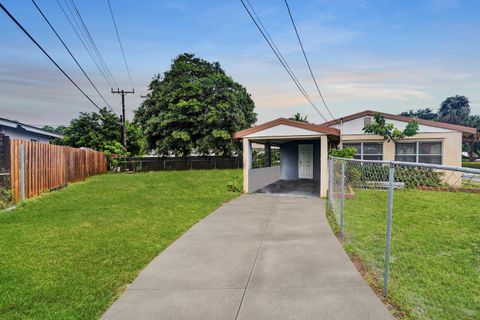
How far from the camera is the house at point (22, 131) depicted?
1784 centimetres

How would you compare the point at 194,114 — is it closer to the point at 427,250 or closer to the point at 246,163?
the point at 246,163

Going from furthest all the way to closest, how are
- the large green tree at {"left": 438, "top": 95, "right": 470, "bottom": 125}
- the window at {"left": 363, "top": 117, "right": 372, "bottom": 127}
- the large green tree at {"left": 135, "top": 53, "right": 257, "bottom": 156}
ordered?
the large green tree at {"left": 438, "top": 95, "right": 470, "bottom": 125}
the large green tree at {"left": 135, "top": 53, "right": 257, "bottom": 156}
the window at {"left": 363, "top": 117, "right": 372, "bottom": 127}

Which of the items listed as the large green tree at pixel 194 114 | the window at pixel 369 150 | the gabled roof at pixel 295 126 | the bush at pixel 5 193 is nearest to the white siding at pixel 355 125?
the window at pixel 369 150

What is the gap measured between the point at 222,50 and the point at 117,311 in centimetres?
1286

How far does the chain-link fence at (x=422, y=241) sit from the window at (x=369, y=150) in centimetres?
642

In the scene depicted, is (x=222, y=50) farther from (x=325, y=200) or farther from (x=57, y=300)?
(x=57, y=300)

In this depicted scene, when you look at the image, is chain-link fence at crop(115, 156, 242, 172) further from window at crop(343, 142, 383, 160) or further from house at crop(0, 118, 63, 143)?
window at crop(343, 142, 383, 160)

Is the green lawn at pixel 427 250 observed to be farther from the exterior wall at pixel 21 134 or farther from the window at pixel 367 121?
the exterior wall at pixel 21 134

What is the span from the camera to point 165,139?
27.3m

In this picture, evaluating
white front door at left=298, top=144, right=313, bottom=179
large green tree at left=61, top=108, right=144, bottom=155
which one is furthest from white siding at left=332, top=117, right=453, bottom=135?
large green tree at left=61, top=108, right=144, bottom=155

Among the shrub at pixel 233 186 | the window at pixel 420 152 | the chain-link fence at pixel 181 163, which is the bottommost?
the shrub at pixel 233 186

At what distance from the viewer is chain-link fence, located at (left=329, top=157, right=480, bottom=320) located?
11.2ft

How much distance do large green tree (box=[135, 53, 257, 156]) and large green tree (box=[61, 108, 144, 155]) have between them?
19.2 ft

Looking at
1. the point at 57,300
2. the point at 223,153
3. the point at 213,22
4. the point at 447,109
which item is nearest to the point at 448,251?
the point at 57,300
